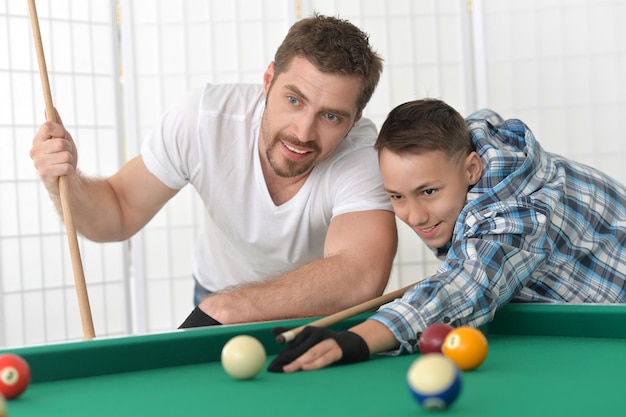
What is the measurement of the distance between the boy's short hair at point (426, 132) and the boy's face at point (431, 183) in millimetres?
20

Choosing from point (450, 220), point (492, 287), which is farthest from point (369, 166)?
point (492, 287)

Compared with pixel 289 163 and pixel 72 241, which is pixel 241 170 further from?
pixel 72 241

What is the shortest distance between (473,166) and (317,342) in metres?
0.90

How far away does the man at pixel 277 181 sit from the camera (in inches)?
98.3

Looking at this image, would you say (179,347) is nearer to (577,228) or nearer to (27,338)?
(577,228)

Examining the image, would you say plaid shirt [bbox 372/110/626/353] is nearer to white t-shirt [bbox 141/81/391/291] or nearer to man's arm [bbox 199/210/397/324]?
man's arm [bbox 199/210/397/324]

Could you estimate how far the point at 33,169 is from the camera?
15.4 feet

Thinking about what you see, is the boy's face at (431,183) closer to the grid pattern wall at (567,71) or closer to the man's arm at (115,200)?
the man's arm at (115,200)

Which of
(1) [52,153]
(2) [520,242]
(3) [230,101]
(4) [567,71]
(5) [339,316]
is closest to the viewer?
(5) [339,316]

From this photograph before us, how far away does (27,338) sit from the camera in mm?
→ 4613

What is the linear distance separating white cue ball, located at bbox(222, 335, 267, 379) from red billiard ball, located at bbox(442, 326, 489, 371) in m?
0.37

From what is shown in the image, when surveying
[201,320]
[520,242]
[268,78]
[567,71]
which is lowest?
[201,320]

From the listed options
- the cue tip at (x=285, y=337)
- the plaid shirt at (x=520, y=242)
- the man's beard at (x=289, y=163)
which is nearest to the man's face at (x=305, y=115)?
the man's beard at (x=289, y=163)

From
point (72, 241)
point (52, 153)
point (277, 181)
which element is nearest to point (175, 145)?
point (277, 181)
